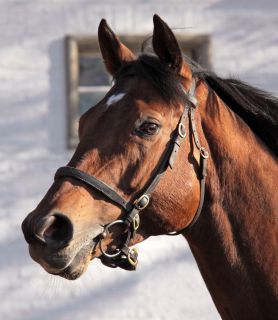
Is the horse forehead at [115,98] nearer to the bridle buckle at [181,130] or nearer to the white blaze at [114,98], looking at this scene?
the white blaze at [114,98]

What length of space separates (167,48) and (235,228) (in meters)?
0.72

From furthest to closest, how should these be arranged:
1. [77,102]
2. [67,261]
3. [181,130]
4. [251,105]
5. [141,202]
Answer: [77,102] < [251,105] < [181,130] < [141,202] < [67,261]

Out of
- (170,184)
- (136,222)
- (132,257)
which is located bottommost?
(132,257)

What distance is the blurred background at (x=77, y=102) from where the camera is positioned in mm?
6125

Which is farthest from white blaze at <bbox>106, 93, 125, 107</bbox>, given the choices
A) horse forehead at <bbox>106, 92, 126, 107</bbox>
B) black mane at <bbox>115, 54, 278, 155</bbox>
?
black mane at <bbox>115, 54, 278, 155</bbox>

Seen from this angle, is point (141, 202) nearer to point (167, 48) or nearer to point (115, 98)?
point (115, 98)

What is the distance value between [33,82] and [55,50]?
338 mm

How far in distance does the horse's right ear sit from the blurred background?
3.24m

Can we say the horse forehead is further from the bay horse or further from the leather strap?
the leather strap

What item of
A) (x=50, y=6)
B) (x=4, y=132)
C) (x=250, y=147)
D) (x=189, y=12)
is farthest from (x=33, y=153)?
(x=250, y=147)

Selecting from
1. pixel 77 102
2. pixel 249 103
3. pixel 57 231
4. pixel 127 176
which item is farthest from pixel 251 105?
pixel 77 102

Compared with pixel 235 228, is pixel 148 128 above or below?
above

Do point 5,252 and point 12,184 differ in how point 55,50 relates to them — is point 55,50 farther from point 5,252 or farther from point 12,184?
point 5,252

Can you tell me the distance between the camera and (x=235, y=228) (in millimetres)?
2795
